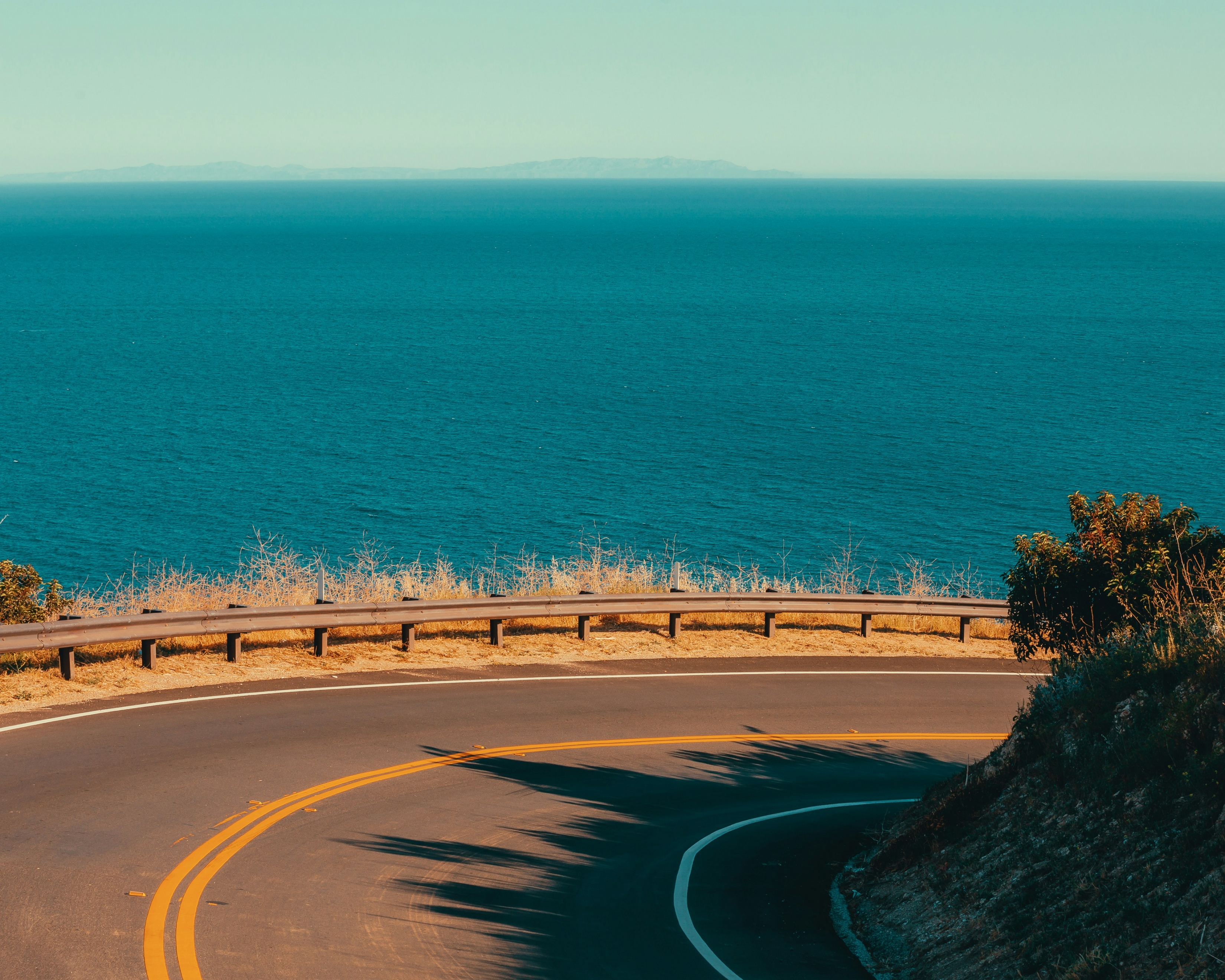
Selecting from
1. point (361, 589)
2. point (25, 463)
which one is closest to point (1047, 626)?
point (361, 589)

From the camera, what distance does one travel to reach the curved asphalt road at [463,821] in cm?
848

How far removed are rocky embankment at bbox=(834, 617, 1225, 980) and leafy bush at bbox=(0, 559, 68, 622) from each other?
11653 millimetres

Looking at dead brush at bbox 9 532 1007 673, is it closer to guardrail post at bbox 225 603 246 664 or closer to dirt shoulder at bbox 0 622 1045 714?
dirt shoulder at bbox 0 622 1045 714

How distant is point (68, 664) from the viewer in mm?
15227

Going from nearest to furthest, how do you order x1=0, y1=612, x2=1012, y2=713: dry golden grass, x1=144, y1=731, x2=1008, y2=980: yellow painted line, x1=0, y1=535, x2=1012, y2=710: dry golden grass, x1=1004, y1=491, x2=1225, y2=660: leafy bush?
x1=144, y1=731, x2=1008, y2=980: yellow painted line < x1=1004, y1=491, x2=1225, y2=660: leafy bush < x1=0, y1=612, x2=1012, y2=713: dry golden grass < x1=0, y1=535, x2=1012, y2=710: dry golden grass

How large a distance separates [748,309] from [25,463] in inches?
3014

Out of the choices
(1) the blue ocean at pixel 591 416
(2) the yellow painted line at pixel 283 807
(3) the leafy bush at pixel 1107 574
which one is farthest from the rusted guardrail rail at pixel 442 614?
(1) the blue ocean at pixel 591 416

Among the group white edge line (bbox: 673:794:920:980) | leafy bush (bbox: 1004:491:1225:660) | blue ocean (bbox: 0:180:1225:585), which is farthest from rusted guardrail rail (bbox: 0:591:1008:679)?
blue ocean (bbox: 0:180:1225:585)

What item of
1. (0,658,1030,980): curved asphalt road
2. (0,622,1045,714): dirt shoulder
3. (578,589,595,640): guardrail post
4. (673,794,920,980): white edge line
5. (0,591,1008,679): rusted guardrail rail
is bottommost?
(673,794,920,980): white edge line

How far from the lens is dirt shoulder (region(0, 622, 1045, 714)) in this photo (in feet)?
49.8

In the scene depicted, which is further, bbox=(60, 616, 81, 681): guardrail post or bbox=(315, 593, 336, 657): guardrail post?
bbox=(315, 593, 336, 657): guardrail post

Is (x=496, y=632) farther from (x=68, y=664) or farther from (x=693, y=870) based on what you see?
(x=693, y=870)

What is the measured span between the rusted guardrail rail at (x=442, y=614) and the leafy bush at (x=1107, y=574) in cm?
524

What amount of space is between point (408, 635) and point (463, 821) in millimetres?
6959
